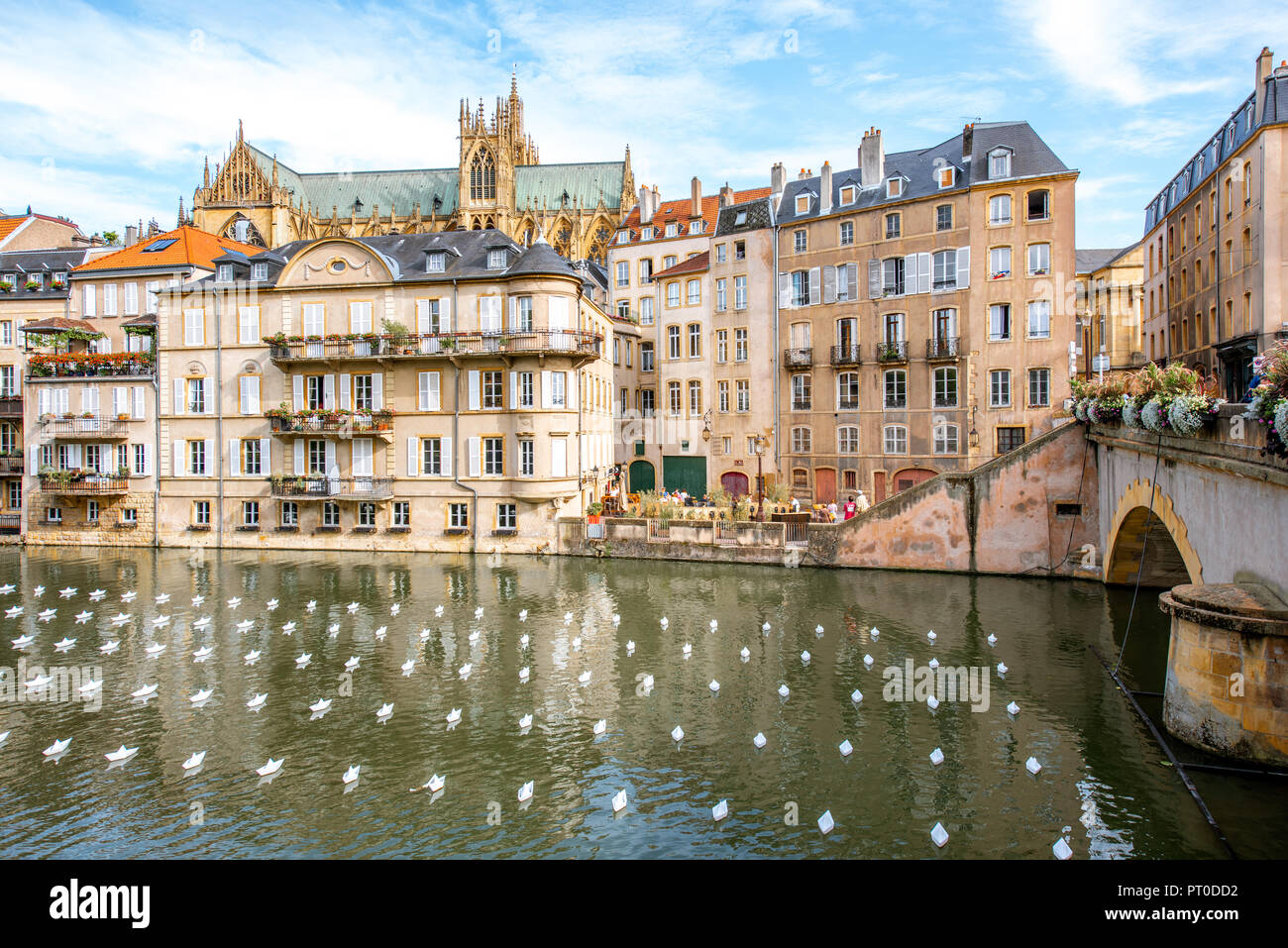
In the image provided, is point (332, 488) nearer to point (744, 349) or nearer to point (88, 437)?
point (88, 437)

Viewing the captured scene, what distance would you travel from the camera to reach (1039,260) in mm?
38000

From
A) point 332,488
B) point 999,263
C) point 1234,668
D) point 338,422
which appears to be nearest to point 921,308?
point 999,263

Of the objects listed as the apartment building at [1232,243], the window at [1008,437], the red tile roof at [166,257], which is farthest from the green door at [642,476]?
the apartment building at [1232,243]

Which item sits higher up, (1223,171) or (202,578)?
(1223,171)

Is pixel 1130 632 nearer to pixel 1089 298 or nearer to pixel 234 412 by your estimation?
pixel 234 412

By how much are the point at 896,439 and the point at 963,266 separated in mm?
8694

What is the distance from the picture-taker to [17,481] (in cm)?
4431

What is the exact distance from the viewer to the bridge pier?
13148 mm

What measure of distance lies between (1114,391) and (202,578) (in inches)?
1283

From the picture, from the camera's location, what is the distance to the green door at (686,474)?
4944cm

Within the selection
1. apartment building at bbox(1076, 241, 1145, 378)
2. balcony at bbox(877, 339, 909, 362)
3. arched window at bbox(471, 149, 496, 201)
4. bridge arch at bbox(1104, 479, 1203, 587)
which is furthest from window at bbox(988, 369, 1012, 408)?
arched window at bbox(471, 149, 496, 201)

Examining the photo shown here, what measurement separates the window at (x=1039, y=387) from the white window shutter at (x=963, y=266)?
16.8ft

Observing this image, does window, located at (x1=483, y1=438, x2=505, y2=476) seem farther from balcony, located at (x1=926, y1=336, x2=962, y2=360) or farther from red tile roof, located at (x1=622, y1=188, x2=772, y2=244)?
red tile roof, located at (x1=622, y1=188, x2=772, y2=244)
